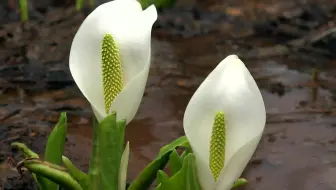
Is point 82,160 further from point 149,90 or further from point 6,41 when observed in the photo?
point 6,41

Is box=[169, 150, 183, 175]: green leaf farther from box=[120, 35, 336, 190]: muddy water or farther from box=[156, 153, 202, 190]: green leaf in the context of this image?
box=[120, 35, 336, 190]: muddy water

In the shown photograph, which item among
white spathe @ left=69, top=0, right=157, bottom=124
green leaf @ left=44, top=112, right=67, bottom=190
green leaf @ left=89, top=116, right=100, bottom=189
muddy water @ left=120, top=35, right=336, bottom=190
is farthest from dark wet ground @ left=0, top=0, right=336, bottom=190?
white spathe @ left=69, top=0, right=157, bottom=124

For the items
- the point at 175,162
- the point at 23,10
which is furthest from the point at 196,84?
the point at 175,162

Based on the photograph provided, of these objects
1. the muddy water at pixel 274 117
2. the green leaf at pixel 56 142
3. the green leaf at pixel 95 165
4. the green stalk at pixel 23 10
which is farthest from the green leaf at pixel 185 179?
the green stalk at pixel 23 10

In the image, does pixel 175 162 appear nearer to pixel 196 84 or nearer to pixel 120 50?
Result: pixel 120 50

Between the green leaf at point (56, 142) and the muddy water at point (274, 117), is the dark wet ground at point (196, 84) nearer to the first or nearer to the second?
the muddy water at point (274, 117)

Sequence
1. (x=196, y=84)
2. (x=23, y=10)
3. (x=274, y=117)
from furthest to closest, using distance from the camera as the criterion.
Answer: (x=23, y=10)
(x=196, y=84)
(x=274, y=117)
